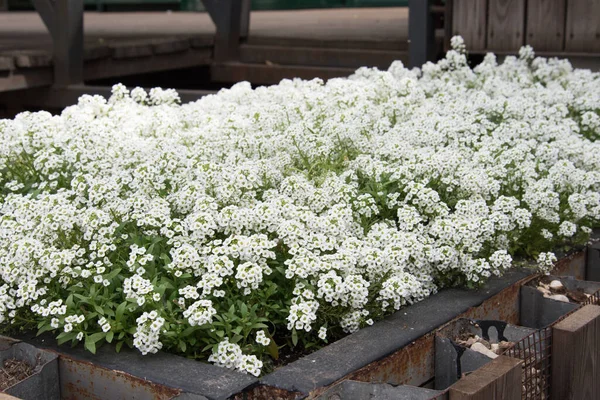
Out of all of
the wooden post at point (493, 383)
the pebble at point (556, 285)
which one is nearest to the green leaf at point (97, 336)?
the wooden post at point (493, 383)

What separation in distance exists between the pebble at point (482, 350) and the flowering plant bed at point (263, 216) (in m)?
0.31

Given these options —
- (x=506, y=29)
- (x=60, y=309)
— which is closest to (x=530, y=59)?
(x=506, y=29)

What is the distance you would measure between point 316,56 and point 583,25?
2682 mm

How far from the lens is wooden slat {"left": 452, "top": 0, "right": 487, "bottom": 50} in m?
7.54

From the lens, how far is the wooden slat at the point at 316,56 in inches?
339

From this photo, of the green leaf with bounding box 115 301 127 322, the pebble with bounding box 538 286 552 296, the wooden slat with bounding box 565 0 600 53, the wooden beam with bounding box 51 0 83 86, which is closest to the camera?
the green leaf with bounding box 115 301 127 322

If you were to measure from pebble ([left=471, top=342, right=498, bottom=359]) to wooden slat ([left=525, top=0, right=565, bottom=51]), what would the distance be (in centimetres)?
466

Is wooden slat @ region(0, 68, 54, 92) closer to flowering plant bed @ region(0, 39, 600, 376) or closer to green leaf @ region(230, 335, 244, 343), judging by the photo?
flowering plant bed @ region(0, 39, 600, 376)

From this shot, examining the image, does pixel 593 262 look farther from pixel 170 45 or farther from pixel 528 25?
pixel 170 45

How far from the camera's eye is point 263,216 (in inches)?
136

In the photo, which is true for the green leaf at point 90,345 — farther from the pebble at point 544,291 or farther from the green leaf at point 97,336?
the pebble at point 544,291

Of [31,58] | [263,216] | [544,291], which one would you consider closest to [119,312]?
[263,216]

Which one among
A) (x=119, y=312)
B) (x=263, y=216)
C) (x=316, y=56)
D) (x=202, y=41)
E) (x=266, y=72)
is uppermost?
(x=202, y=41)

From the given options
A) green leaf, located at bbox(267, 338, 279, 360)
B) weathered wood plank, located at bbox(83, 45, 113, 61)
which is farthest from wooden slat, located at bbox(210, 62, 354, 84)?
green leaf, located at bbox(267, 338, 279, 360)
